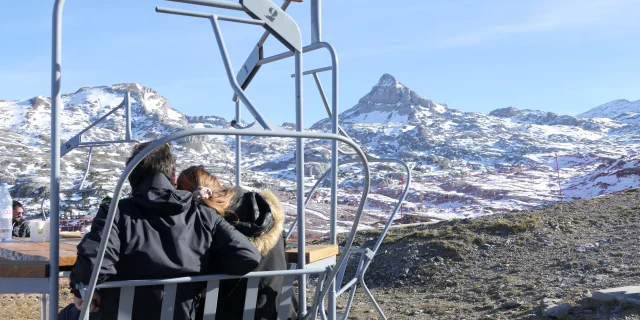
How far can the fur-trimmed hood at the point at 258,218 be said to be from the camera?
2.93 m

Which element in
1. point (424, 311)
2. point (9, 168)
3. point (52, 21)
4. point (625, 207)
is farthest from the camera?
point (9, 168)

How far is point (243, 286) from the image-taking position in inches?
113

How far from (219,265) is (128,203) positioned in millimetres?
442

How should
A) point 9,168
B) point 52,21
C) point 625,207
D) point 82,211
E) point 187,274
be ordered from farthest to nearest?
point 9,168
point 82,211
point 625,207
point 187,274
point 52,21

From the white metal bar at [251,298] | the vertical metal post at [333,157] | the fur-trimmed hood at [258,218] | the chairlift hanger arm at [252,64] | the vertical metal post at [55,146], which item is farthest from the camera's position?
the chairlift hanger arm at [252,64]

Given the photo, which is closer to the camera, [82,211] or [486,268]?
[486,268]

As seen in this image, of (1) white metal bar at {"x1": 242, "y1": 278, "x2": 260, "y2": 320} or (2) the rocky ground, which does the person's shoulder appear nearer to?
(1) white metal bar at {"x1": 242, "y1": 278, "x2": 260, "y2": 320}

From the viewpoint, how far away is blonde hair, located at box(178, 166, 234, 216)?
2988 mm

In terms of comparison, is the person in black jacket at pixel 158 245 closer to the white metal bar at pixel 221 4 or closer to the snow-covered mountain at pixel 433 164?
the white metal bar at pixel 221 4

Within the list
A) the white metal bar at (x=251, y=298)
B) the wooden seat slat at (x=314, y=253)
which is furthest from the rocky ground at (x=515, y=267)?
the white metal bar at (x=251, y=298)

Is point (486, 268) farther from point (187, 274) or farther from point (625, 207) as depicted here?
point (187, 274)

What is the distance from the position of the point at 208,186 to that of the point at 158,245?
655mm

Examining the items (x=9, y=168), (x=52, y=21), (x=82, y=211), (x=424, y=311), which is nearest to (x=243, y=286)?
(x=52, y=21)

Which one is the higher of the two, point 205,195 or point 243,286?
point 205,195
